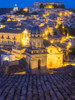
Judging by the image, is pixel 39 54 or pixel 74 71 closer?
pixel 74 71

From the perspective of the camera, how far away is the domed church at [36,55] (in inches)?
528

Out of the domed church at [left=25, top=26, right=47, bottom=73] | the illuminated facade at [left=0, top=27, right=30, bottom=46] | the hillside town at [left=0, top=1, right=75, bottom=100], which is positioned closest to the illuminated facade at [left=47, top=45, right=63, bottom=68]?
the hillside town at [left=0, top=1, right=75, bottom=100]

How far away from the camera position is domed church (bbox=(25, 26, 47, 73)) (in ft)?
44.0

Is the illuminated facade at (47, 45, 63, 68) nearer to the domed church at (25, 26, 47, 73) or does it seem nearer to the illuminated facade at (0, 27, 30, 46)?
the domed church at (25, 26, 47, 73)

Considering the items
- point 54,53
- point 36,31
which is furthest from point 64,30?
point 36,31

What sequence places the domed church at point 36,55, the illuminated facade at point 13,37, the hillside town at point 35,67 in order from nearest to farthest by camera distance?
the hillside town at point 35,67, the domed church at point 36,55, the illuminated facade at point 13,37

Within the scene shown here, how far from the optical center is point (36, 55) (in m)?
13.3

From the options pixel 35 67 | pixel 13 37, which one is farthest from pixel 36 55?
pixel 13 37

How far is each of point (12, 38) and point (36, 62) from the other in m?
17.7

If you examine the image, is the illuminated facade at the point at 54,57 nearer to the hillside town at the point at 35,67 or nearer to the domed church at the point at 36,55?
the hillside town at the point at 35,67

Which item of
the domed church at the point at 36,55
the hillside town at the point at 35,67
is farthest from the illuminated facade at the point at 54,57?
the domed church at the point at 36,55

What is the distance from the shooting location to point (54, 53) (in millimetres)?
19609

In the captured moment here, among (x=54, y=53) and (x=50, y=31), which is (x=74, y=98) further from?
(x=50, y=31)

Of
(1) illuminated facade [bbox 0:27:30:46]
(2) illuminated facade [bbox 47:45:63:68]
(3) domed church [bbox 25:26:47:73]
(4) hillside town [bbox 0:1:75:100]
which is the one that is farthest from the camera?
(1) illuminated facade [bbox 0:27:30:46]
